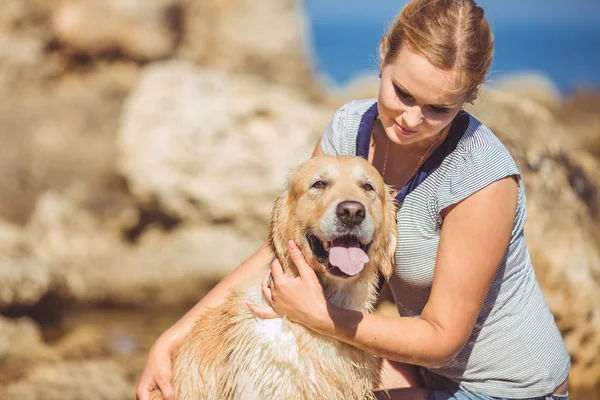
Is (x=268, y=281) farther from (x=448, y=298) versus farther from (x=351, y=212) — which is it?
(x=448, y=298)

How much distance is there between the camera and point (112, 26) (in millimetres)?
10125

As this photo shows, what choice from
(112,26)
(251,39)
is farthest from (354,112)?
(251,39)

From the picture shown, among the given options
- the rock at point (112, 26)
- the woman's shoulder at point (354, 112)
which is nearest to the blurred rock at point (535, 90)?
the rock at point (112, 26)

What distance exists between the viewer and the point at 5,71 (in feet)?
31.7

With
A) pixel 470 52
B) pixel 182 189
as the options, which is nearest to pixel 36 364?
pixel 182 189

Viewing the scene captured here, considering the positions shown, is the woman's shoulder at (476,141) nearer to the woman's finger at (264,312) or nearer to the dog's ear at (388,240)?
the dog's ear at (388,240)

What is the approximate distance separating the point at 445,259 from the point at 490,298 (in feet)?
1.30

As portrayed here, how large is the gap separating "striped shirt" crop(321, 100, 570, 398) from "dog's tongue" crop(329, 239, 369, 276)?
26 centimetres

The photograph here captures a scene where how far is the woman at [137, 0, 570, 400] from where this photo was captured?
2715 millimetres

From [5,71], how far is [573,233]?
7.92 metres

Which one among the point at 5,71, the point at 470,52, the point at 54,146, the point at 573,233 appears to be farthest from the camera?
the point at 5,71

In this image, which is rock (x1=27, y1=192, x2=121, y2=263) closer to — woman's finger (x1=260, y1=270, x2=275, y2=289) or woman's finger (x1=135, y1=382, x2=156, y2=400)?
woman's finger (x1=135, y1=382, x2=156, y2=400)

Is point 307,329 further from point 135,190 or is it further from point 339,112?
point 135,190

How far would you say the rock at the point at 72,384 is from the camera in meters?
4.41
